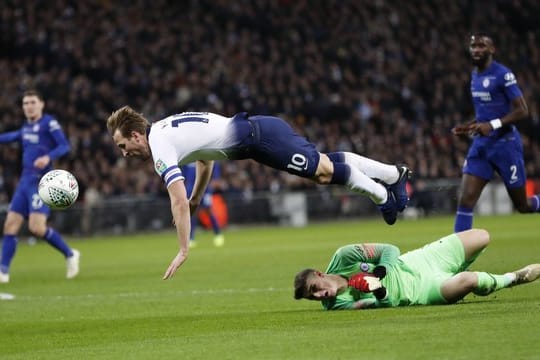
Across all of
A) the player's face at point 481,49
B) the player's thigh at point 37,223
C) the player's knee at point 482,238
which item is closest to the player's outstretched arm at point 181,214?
the player's knee at point 482,238

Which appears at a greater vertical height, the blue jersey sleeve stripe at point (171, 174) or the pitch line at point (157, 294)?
the blue jersey sleeve stripe at point (171, 174)

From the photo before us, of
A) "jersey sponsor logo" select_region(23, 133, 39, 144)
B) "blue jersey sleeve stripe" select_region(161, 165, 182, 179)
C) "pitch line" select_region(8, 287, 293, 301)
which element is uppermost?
"jersey sponsor logo" select_region(23, 133, 39, 144)

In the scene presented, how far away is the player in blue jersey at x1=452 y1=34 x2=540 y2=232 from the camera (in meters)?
13.3

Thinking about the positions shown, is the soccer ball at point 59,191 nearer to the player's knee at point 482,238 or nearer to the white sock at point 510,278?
the player's knee at point 482,238

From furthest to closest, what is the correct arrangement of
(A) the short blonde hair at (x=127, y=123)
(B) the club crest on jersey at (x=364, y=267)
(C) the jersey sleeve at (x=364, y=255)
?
1. (A) the short blonde hair at (x=127, y=123)
2. (C) the jersey sleeve at (x=364, y=255)
3. (B) the club crest on jersey at (x=364, y=267)

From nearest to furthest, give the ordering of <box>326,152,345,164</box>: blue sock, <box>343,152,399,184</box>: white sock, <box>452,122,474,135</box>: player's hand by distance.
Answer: <box>326,152,345,164</box>: blue sock, <box>343,152,399,184</box>: white sock, <box>452,122,474,135</box>: player's hand

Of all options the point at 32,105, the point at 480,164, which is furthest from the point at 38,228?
the point at 480,164

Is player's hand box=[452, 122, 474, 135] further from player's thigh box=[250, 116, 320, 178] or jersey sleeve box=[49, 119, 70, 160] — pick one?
jersey sleeve box=[49, 119, 70, 160]

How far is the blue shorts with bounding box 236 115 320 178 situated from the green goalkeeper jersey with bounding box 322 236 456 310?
1159 mm

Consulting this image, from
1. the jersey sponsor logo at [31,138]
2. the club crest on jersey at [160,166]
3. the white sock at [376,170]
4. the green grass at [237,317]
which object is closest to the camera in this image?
the green grass at [237,317]

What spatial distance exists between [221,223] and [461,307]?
892 inches

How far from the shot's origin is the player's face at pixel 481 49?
1325 cm

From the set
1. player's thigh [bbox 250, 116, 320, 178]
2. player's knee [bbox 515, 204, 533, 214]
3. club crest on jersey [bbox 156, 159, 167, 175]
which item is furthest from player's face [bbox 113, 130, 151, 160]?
player's knee [bbox 515, 204, 533, 214]

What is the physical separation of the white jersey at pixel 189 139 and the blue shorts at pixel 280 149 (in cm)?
19
